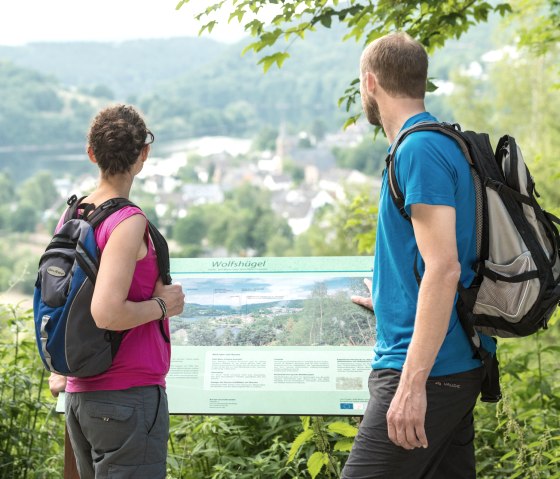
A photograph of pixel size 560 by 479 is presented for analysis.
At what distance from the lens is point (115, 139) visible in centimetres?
223

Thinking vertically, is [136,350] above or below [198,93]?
below

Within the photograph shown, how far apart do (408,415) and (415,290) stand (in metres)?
0.30

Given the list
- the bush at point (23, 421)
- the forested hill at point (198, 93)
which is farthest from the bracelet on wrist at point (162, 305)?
the forested hill at point (198, 93)

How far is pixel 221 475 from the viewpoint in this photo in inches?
132

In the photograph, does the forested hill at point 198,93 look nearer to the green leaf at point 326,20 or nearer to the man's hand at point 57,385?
the green leaf at point 326,20

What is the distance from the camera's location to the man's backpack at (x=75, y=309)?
2145 millimetres

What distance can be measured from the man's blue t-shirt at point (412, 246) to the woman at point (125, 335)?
62 centimetres

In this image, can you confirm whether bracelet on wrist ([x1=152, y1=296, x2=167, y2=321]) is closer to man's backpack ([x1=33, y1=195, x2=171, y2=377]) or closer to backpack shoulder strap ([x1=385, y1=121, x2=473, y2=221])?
man's backpack ([x1=33, y1=195, x2=171, y2=377])

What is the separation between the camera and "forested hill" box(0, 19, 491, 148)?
251ft

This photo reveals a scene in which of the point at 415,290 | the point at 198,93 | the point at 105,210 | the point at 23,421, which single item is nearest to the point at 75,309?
the point at 105,210

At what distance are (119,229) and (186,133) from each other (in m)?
81.6

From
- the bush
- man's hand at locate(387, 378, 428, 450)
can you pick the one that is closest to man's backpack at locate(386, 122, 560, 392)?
man's hand at locate(387, 378, 428, 450)

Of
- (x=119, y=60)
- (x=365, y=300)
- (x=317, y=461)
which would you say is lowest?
(x=317, y=461)

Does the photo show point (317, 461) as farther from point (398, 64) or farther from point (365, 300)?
point (398, 64)
